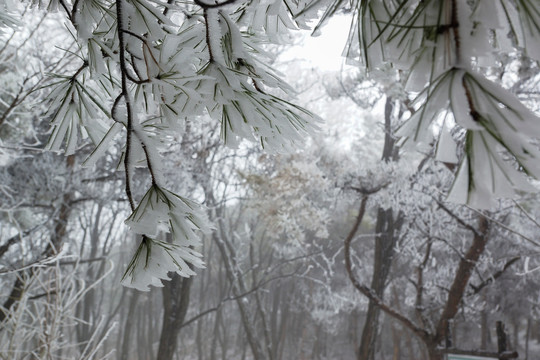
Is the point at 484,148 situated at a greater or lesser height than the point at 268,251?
lesser

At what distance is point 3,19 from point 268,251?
849 centimetres

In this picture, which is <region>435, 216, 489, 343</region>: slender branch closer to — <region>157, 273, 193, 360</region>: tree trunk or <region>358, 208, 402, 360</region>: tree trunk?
<region>358, 208, 402, 360</region>: tree trunk

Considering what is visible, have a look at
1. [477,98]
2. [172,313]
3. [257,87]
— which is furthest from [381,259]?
[477,98]

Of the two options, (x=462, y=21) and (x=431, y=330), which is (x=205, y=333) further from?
(x=462, y=21)

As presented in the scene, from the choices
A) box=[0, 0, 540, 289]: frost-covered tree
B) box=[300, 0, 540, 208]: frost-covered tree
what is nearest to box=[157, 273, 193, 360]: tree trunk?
box=[0, 0, 540, 289]: frost-covered tree

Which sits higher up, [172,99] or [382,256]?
[382,256]

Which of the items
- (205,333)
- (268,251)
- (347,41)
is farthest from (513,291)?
(347,41)

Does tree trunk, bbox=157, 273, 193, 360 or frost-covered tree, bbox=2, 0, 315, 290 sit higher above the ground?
frost-covered tree, bbox=2, 0, 315, 290

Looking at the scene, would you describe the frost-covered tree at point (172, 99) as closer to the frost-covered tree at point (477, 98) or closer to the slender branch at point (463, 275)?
the frost-covered tree at point (477, 98)

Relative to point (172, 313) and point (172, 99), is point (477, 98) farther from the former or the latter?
point (172, 313)

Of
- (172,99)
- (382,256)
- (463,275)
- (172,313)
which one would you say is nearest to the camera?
(172,99)

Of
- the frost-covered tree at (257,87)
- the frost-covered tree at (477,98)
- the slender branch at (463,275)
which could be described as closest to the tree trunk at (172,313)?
the slender branch at (463,275)

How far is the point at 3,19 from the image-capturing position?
2.23ft

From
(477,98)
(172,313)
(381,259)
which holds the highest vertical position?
(381,259)
